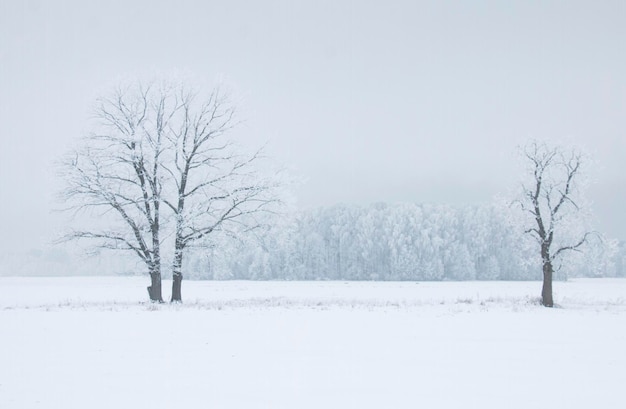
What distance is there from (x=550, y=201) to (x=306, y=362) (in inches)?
957

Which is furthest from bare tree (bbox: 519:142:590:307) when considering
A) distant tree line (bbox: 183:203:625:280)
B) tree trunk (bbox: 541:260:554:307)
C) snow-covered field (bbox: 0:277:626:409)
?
distant tree line (bbox: 183:203:625:280)

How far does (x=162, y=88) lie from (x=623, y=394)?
78.6 ft

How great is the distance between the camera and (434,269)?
9181cm

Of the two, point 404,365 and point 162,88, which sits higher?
point 162,88

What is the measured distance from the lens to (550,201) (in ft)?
99.6

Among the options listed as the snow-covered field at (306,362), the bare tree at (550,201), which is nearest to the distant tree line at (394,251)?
the bare tree at (550,201)

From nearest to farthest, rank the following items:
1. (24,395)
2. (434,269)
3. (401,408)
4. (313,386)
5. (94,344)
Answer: (401,408) → (24,395) → (313,386) → (94,344) → (434,269)

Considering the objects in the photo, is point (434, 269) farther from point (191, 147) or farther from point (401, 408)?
point (401, 408)

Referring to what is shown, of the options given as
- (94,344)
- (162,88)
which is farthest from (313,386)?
(162,88)

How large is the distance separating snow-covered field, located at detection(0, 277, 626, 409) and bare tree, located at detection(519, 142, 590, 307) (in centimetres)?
1078

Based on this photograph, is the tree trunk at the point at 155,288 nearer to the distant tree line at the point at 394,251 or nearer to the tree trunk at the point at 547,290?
the tree trunk at the point at 547,290

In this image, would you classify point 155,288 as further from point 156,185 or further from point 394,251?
point 394,251

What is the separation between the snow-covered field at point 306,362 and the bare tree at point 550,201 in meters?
10.8

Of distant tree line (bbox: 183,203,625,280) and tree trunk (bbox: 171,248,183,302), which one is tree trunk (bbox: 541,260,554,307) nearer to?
tree trunk (bbox: 171,248,183,302)
